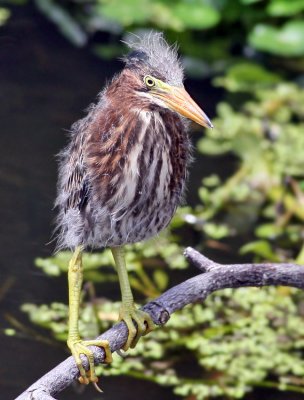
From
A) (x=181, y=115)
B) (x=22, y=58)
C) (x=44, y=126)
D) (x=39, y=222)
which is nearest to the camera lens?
(x=181, y=115)

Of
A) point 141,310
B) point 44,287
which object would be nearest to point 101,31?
point 44,287

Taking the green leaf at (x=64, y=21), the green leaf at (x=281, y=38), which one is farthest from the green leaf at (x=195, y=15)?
the green leaf at (x=64, y=21)

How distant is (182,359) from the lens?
4223mm

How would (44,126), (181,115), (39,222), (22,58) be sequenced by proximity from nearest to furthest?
(181,115)
(39,222)
(44,126)
(22,58)

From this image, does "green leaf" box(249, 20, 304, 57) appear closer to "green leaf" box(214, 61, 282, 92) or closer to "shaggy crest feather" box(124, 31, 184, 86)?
"green leaf" box(214, 61, 282, 92)

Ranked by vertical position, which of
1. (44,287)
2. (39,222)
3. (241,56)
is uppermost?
(241,56)

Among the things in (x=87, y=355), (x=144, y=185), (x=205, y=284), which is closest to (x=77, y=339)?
(x=87, y=355)

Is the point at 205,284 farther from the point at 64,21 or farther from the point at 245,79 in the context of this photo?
the point at 64,21

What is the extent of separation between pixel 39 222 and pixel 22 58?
1.34 meters

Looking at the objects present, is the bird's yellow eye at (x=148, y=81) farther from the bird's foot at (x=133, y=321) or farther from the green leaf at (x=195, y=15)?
the green leaf at (x=195, y=15)

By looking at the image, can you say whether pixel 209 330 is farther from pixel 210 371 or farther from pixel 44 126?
pixel 44 126

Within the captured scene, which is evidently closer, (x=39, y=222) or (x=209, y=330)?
(x=209, y=330)

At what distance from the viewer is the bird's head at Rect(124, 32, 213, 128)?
2975mm

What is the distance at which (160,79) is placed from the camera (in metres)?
3.02
